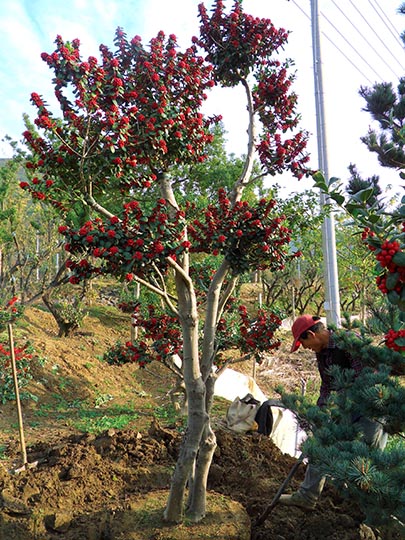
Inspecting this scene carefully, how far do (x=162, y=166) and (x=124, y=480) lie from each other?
2611mm

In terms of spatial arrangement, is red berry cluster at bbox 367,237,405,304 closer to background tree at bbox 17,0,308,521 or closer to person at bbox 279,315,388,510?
background tree at bbox 17,0,308,521

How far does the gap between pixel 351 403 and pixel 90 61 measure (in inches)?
95.8

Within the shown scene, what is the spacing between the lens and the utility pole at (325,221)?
7211 millimetres

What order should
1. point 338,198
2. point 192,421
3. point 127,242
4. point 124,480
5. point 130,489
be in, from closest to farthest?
point 338,198
point 127,242
point 192,421
point 130,489
point 124,480

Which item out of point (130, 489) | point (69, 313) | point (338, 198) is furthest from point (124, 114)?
point (69, 313)

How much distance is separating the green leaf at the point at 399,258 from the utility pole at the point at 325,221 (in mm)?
5860

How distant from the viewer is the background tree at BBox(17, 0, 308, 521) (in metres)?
2.80

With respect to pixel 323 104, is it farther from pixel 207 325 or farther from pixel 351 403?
pixel 351 403

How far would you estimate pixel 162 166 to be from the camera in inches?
133

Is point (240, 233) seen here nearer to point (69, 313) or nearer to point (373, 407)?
point (373, 407)

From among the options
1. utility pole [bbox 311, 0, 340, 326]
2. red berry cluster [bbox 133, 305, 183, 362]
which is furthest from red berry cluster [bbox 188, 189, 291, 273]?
utility pole [bbox 311, 0, 340, 326]

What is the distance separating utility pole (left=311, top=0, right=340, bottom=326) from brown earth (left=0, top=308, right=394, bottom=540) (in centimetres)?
226

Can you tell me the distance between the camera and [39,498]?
348cm

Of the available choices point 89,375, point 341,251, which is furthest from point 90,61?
point 341,251
